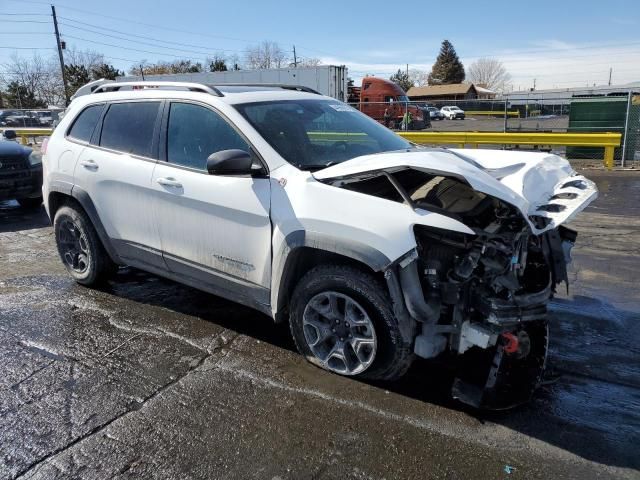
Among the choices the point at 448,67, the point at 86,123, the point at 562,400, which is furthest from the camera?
the point at 448,67

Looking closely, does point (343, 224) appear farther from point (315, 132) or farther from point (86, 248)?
point (86, 248)

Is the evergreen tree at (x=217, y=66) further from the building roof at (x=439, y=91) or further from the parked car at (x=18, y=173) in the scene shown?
the parked car at (x=18, y=173)

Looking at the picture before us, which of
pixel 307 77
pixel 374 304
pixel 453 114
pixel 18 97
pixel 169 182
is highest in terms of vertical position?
pixel 18 97

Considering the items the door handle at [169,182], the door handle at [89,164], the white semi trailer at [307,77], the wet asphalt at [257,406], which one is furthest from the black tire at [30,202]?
the white semi trailer at [307,77]

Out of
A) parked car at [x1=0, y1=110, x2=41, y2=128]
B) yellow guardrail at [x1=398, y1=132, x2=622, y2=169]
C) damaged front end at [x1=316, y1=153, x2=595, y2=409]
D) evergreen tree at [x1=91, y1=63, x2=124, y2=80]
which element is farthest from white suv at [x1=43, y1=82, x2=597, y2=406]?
evergreen tree at [x1=91, y1=63, x2=124, y2=80]

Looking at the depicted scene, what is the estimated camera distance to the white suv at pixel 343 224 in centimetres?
296

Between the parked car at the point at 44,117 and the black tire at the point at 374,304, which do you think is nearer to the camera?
the black tire at the point at 374,304

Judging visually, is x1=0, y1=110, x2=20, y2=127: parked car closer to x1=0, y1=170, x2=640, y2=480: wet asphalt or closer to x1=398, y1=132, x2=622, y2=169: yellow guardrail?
x1=398, y1=132, x2=622, y2=169: yellow guardrail

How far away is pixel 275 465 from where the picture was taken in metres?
2.64

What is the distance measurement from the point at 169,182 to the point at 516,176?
97.5 inches

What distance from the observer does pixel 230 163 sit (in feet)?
11.0

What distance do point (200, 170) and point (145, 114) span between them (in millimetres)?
923

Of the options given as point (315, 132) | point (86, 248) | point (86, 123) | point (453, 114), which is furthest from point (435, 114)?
point (315, 132)

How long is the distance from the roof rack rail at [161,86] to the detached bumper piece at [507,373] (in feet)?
8.67
